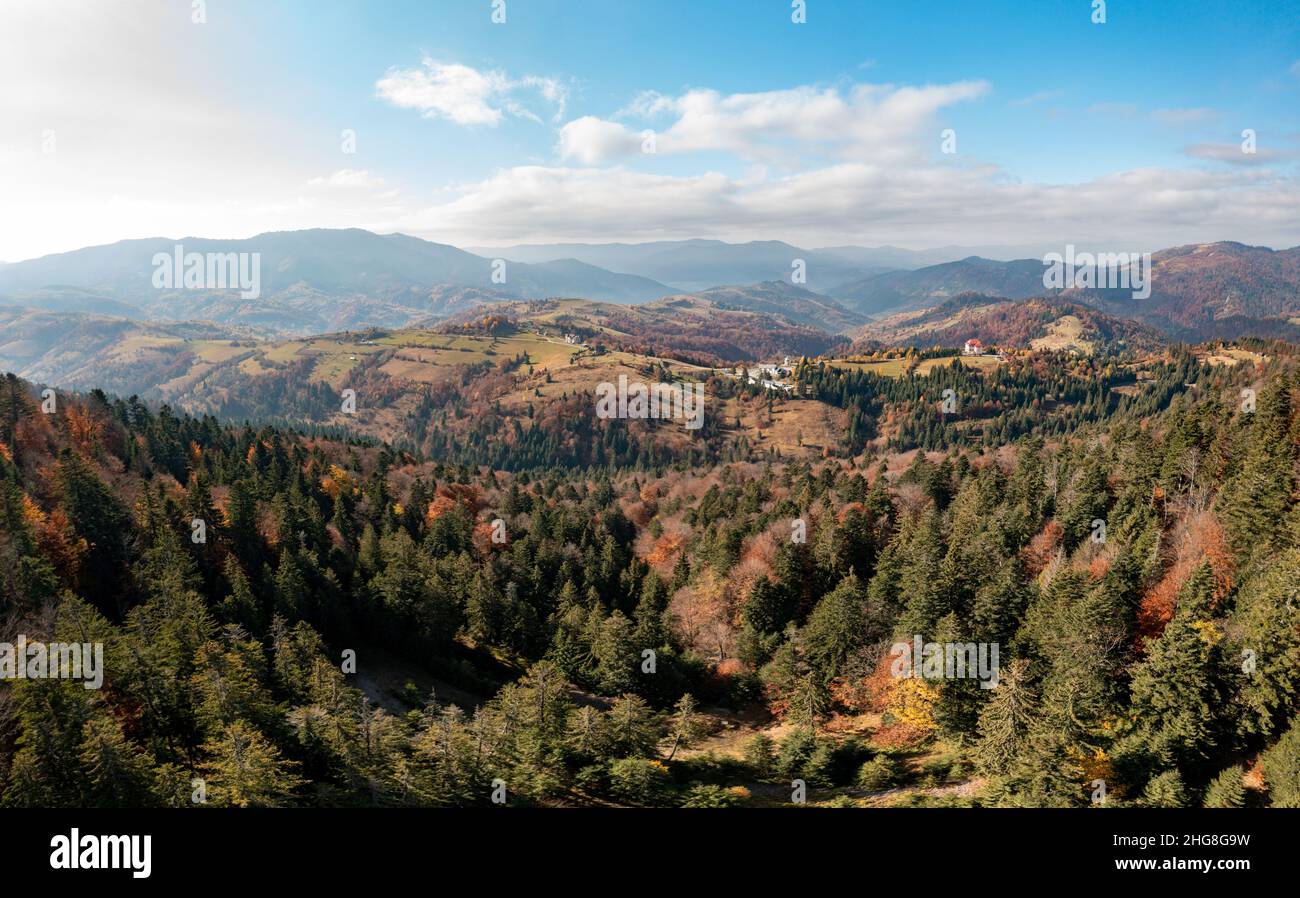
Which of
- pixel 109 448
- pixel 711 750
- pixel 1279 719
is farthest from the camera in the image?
pixel 109 448
